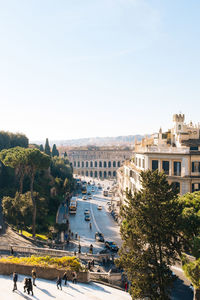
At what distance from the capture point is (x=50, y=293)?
20688mm

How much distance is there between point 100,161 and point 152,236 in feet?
517

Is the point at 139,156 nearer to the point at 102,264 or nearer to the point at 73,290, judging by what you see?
the point at 102,264

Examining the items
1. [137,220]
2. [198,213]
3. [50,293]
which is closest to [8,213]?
[50,293]

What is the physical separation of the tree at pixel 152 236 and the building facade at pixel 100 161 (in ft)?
500

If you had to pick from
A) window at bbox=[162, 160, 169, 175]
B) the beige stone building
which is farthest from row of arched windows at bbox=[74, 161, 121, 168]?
window at bbox=[162, 160, 169, 175]

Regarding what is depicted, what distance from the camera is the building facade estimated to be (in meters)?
177

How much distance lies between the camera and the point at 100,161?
179 metres

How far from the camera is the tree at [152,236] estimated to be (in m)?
21.0

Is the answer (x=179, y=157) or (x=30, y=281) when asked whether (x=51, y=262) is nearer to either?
(x=30, y=281)

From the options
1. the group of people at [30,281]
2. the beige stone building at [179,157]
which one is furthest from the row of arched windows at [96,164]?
the group of people at [30,281]

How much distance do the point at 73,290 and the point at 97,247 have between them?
704 inches

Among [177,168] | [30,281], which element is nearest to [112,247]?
[177,168]

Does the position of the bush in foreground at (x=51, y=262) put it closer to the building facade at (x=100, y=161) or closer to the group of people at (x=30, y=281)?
the group of people at (x=30, y=281)

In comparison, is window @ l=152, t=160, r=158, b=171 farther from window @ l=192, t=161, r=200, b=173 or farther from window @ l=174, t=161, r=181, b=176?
window @ l=192, t=161, r=200, b=173
